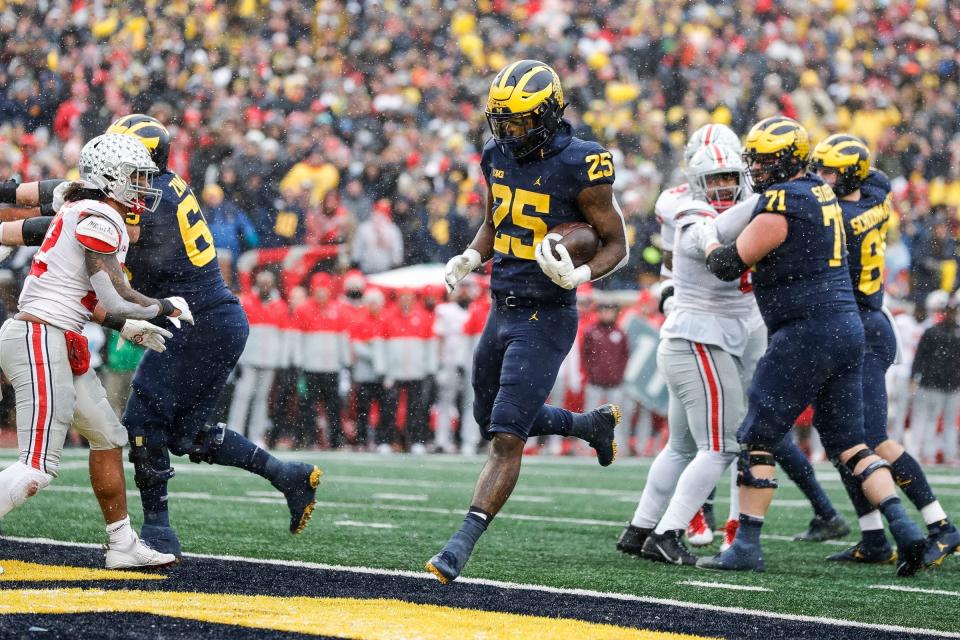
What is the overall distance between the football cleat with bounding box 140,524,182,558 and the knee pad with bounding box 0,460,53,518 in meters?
0.74

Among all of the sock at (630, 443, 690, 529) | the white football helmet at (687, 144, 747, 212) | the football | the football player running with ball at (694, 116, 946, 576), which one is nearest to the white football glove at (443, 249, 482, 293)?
the football

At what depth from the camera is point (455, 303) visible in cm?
1430

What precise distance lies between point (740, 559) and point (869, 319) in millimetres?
1351

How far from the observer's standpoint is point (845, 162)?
6.36m

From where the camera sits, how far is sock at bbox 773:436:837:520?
22.7 feet

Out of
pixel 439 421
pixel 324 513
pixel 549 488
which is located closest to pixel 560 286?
pixel 324 513

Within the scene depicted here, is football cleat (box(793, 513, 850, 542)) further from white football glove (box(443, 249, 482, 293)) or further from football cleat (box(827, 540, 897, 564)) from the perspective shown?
white football glove (box(443, 249, 482, 293))

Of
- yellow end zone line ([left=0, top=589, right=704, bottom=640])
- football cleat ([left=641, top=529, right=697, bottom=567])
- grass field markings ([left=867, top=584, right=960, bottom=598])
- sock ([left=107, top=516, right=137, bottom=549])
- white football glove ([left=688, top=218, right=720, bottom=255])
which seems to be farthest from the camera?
football cleat ([left=641, top=529, right=697, bottom=567])

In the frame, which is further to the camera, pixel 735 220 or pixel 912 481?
pixel 912 481

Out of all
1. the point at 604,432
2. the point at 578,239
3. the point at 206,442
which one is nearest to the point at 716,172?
the point at 604,432

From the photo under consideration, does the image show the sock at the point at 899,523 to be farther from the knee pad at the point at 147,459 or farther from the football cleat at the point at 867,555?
the knee pad at the point at 147,459

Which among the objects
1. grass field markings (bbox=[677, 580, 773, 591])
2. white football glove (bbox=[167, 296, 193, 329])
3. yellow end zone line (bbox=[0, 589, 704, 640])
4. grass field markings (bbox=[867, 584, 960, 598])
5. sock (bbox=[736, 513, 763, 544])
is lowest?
grass field markings (bbox=[867, 584, 960, 598])

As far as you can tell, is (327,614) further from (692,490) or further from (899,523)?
(899,523)

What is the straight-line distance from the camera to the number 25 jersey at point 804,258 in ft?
18.4
